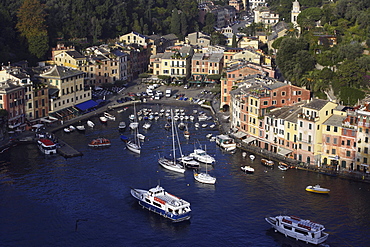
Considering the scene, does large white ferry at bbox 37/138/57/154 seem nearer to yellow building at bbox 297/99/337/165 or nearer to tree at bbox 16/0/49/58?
yellow building at bbox 297/99/337/165

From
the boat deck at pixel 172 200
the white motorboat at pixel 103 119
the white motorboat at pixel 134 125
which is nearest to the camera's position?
the boat deck at pixel 172 200

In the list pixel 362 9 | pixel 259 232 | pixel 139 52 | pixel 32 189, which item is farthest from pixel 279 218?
pixel 139 52

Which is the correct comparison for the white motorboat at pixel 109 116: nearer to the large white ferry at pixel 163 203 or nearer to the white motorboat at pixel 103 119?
the white motorboat at pixel 103 119

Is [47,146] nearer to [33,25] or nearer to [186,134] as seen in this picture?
[186,134]

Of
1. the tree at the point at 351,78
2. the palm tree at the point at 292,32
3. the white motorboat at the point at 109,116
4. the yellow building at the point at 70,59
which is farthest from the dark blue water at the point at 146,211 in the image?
the palm tree at the point at 292,32

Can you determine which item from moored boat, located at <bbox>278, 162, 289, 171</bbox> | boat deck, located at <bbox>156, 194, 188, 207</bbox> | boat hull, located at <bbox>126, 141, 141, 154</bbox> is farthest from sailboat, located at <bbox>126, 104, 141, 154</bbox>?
moored boat, located at <bbox>278, 162, 289, 171</bbox>

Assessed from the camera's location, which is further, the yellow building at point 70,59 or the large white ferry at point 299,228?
the yellow building at point 70,59

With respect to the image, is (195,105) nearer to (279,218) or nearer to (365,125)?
(365,125)
